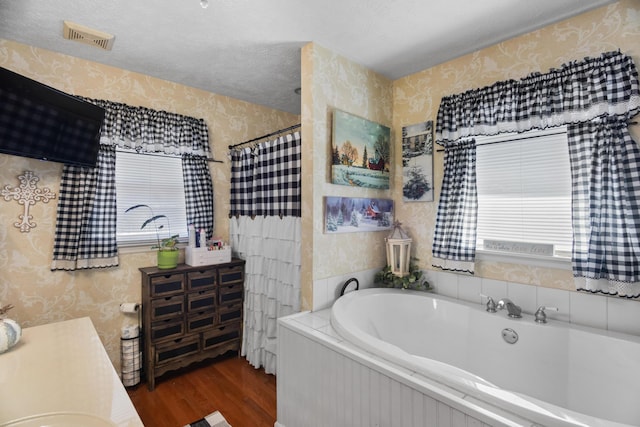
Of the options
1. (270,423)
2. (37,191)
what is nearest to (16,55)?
(37,191)

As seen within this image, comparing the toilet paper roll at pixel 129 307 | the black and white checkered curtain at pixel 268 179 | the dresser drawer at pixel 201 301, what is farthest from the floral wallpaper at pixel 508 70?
the toilet paper roll at pixel 129 307

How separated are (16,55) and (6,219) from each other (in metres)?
1.11

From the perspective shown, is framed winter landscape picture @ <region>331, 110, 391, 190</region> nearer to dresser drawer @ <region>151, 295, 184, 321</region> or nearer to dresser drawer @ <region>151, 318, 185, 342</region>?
dresser drawer @ <region>151, 295, 184, 321</region>

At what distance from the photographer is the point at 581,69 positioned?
5.86ft

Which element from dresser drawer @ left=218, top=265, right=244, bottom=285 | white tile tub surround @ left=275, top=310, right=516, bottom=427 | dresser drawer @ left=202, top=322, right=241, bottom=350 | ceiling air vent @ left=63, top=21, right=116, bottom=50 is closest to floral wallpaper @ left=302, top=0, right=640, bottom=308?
white tile tub surround @ left=275, top=310, right=516, bottom=427

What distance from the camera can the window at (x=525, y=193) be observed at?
192 cm

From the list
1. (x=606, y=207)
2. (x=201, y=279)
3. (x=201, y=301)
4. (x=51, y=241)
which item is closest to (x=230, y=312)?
(x=201, y=301)

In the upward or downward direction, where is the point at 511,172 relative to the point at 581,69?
downward

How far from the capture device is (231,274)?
2.84 metres

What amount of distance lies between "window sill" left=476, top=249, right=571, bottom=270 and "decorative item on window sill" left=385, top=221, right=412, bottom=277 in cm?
50

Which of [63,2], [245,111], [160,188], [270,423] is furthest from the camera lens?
[245,111]

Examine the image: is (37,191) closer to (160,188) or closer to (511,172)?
(160,188)

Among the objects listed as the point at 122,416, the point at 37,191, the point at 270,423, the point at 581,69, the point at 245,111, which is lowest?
the point at 270,423

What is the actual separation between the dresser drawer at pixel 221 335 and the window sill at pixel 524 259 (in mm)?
2155
